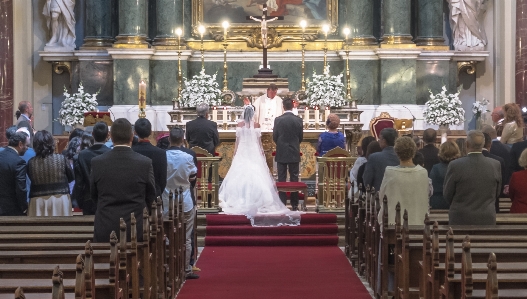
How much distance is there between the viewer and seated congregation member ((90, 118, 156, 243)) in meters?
7.96

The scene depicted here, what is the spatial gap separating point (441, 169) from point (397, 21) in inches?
411

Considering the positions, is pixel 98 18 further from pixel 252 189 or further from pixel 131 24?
pixel 252 189

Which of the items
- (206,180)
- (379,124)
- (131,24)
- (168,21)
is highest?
(168,21)

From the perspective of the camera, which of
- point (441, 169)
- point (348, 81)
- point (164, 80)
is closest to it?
point (441, 169)

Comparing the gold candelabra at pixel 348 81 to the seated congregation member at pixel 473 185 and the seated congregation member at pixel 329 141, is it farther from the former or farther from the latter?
the seated congregation member at pixel 473 185

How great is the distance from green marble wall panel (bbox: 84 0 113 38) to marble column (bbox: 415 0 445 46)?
693 cm

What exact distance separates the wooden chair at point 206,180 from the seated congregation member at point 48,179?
3.98 m

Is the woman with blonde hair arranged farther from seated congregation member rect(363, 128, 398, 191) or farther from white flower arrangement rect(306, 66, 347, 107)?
white flower arrangement rect(306, 66, 347, 107)

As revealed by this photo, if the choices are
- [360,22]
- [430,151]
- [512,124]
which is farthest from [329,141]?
[360,22]

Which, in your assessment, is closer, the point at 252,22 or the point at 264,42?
the point at 264,42

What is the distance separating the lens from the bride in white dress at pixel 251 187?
1384cm

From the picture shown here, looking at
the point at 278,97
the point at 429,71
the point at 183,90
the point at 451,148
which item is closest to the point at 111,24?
the point at 183,90

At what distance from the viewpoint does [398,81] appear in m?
20.5

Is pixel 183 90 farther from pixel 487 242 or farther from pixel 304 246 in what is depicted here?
pixel 487 242
